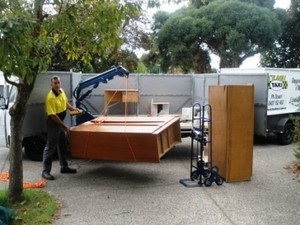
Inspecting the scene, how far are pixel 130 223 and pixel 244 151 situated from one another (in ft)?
10.2

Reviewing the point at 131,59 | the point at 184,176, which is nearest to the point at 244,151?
the point at 184,176

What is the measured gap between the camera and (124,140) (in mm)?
7438

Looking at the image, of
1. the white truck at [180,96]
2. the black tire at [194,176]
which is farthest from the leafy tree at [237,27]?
the black tire at [194,176]

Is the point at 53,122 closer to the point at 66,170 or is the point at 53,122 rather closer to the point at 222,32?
the point at 66,170

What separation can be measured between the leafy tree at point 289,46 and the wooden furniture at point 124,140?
774 inches

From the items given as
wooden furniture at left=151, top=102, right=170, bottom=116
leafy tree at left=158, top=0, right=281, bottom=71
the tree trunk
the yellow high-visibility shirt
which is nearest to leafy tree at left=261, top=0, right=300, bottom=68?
leafy tree at left=158, top=0, right=281, bottom=71

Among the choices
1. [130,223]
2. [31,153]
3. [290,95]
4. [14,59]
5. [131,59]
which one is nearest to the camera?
[14,59]

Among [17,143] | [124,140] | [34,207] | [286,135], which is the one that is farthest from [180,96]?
[34,207]

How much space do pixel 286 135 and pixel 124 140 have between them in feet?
20.9

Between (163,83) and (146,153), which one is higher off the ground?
(163,83)

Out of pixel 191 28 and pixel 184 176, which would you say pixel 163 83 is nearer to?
pixel 184 176

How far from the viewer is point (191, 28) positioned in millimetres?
23531

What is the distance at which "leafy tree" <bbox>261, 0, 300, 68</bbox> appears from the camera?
85.1ft

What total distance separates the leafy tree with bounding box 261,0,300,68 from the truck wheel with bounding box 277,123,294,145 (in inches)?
589
